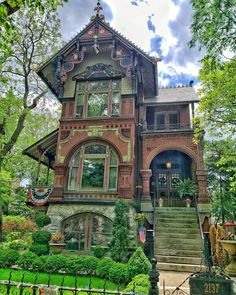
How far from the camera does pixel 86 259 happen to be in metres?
8.98

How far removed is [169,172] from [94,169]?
5750 millimetres

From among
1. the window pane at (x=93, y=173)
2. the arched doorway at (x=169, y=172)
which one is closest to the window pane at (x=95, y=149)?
the window pane at (x=93, y=173)

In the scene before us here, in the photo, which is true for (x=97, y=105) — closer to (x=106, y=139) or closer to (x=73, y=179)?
(x=106, y=139)

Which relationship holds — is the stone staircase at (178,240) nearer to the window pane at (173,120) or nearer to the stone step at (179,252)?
the stone step at (179,252)

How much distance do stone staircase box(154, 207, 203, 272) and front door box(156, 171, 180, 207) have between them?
7.01 feet

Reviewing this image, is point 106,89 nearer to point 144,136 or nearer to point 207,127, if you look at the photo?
point 144,136

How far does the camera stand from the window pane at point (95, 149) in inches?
558

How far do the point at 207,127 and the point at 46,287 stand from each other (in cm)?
1093

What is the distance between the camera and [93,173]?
13.9 metres

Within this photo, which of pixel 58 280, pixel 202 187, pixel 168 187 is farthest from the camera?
pixel 168 187

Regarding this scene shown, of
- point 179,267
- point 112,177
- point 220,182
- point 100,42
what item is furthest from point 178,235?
point 100,42

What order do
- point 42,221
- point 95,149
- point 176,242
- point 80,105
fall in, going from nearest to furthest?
point 176,242, point 42,221, point 95,149, point 80,105

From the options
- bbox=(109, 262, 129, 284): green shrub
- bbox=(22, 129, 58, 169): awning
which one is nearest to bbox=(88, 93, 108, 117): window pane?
bbox=(22, 129, 58, 169): awning

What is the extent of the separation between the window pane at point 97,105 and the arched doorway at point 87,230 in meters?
5.92
